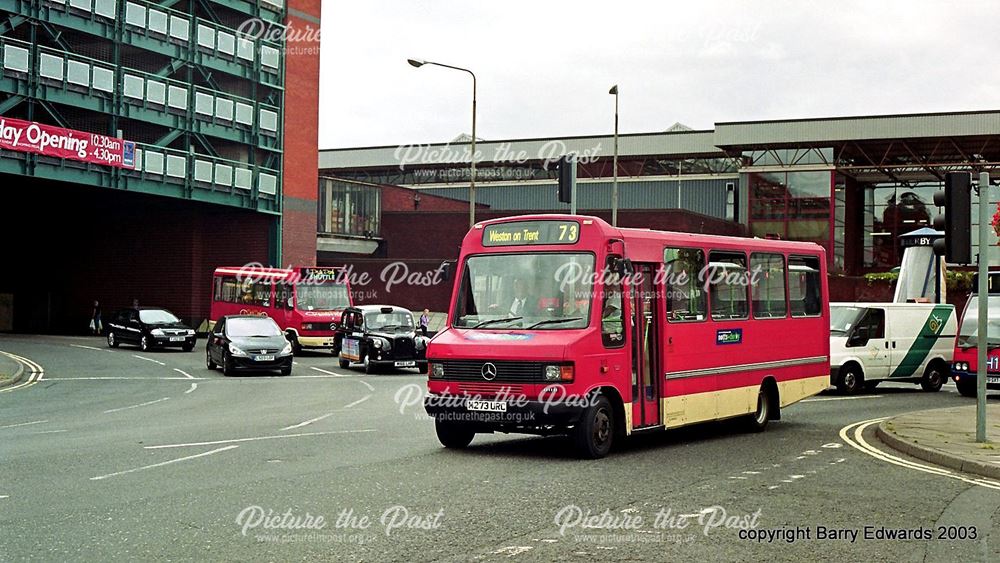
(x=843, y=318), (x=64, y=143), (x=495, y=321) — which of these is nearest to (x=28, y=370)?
(x=64, y=143)

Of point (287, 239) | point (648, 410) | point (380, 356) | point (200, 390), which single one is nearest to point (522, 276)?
point (648, 410)

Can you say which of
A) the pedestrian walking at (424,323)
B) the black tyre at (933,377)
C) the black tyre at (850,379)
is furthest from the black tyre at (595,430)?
the black tyre at (933,377)

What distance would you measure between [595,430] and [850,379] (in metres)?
13.9

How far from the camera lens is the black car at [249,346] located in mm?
27984

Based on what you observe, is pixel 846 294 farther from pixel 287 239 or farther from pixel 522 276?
pixel 522 276

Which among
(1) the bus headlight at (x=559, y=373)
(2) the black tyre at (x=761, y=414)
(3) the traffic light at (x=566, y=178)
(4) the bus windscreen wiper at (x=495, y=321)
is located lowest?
(2) the black tyre at (x=761, y=414)

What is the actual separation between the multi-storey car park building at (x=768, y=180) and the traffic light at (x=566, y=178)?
33645 mm

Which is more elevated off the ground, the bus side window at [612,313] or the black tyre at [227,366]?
the bus side window at [612,313]

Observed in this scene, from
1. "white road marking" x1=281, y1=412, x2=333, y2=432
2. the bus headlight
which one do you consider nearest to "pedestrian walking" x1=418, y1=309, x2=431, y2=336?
"white road marking" x1=281, y1=412, x2=333, y2=432

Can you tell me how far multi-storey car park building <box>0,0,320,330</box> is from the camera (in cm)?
3888

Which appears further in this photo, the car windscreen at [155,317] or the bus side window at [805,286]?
the car windscreen at [155,317]

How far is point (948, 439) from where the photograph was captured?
14.1 metres

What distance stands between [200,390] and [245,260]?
89.0 ft

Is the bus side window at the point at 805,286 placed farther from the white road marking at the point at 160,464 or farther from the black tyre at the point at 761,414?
the white road marking at the point at 160,464
